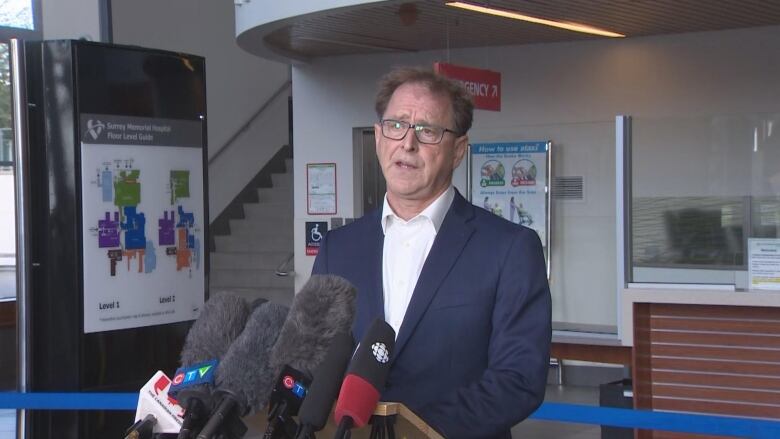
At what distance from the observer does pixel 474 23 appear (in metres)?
8.64

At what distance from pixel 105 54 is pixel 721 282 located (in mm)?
3654

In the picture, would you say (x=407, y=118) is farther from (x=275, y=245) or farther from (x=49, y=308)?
(x=275, y=245)

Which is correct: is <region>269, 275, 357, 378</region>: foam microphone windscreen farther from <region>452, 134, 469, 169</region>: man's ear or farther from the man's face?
<region>452, 134, 469, 169</region>: man's ear

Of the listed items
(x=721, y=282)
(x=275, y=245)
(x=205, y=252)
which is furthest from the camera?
(x=275, y=245)

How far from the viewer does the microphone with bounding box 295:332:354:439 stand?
149 centimetres

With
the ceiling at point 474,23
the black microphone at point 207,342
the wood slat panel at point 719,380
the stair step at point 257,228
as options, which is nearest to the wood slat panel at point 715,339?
the wood slat panel at point 719,380

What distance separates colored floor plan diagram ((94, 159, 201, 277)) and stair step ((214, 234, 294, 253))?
22.1 feet

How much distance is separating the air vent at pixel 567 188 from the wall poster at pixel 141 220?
14.6ft

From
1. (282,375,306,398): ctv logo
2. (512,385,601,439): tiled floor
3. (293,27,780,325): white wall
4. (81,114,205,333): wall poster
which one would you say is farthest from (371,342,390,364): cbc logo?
(293,27,780,325): white wall

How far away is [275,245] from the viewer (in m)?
12.6

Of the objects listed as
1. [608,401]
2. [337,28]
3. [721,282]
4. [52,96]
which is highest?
[337,28]

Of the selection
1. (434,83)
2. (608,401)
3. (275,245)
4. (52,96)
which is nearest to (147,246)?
(52,96)

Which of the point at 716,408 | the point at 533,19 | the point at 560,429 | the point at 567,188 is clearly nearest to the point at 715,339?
the point at 716,408

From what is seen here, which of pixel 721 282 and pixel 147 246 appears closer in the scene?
pixel 147 246
